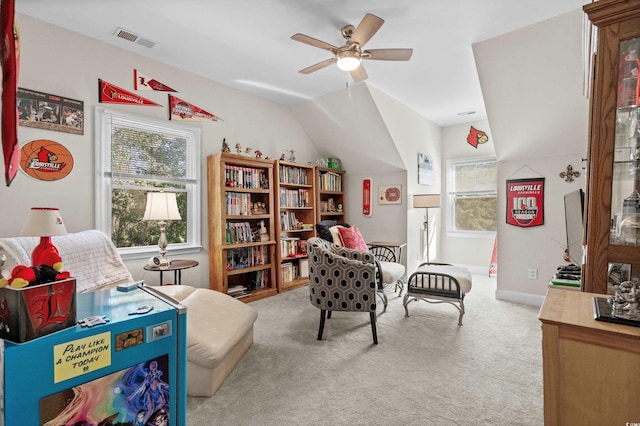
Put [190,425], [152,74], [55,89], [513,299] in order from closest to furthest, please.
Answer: [190,425] < [55,89] < [152,74] < [513,299]

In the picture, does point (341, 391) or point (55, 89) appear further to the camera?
point (55, 89)

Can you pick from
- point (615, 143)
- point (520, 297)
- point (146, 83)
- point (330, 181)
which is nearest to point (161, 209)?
point (146, 83)

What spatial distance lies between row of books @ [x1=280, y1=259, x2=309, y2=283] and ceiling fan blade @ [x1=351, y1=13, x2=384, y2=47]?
291cm

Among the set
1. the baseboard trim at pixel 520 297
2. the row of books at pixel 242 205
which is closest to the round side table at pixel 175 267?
the row of books at pixel 242 205

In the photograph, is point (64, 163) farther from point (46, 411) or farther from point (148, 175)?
point (46, 411)

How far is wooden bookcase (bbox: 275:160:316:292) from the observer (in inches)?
172

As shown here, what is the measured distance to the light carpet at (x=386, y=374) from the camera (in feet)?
5.67

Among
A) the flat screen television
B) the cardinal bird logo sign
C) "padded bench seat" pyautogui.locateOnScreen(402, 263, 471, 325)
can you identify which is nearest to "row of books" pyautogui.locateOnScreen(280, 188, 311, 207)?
"padded bench seat" pyautogui.locateOnScreen(402, 263, 471, 325)

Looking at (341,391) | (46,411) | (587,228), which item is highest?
(587,228)

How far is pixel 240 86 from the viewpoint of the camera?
156 inches

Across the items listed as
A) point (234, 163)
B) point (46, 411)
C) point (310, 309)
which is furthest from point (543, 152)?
point (46, 411)

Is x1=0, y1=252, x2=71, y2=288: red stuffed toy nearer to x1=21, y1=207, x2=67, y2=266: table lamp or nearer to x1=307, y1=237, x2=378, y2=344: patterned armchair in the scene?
x1=21, y1=207, x2=67, y2=266: table lamp

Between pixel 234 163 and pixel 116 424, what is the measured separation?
3211 millimetres

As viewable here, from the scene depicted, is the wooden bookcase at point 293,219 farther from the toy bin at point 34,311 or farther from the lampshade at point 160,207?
the toy bin at point 34,311
